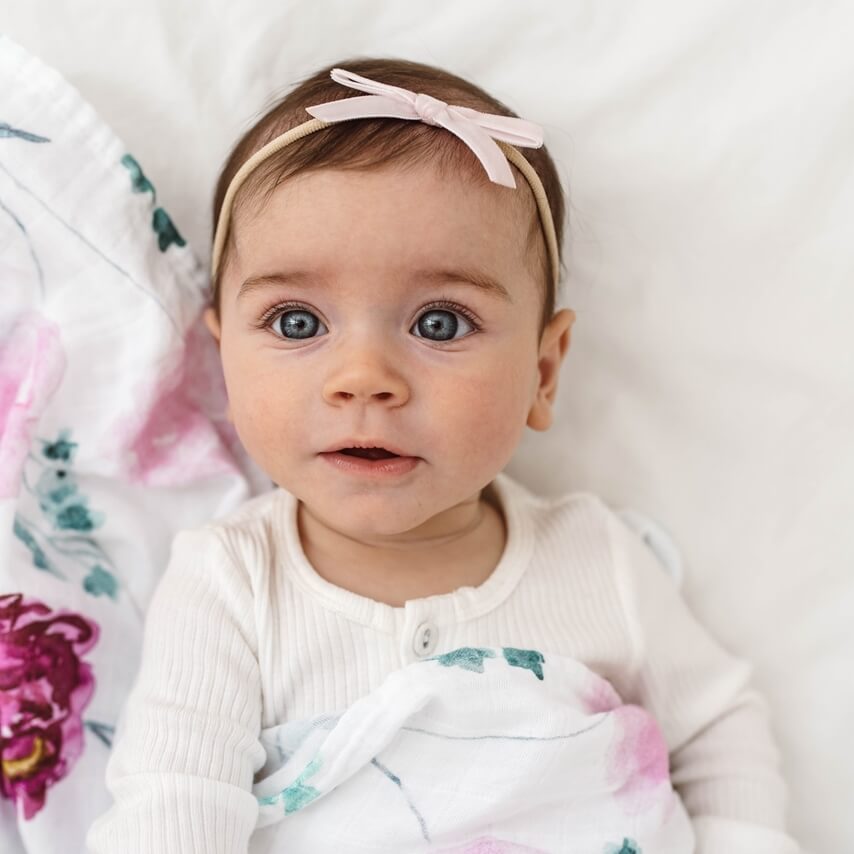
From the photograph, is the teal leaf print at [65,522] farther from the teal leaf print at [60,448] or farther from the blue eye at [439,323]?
the blue eye at [439,323]

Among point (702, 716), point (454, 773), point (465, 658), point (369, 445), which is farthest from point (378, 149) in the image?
point (702, 716)

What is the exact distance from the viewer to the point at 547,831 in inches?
41.0

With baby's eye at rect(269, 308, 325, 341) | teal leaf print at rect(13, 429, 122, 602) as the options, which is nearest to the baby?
baby's eye at rect(269, 308, 325, 341)

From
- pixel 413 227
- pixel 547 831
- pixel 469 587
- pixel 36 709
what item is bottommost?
pixel 36 709

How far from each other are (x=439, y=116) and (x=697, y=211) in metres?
0.42

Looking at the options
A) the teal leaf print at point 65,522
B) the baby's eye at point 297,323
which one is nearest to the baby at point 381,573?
the baby's eye at point 297,323

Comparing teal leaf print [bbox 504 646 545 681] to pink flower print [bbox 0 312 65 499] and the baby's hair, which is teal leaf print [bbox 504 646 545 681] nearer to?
the baby's hair

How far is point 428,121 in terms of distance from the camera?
995 mm

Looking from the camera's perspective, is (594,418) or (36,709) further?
(594,418)

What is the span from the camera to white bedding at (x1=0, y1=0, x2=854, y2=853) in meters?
1.21

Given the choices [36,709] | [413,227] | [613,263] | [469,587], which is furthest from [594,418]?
[36,709]

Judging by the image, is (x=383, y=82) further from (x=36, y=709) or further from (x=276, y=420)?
(x=36, y=709)

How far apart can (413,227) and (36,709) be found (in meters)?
0.64

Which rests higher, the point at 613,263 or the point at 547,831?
the point at 613,263
